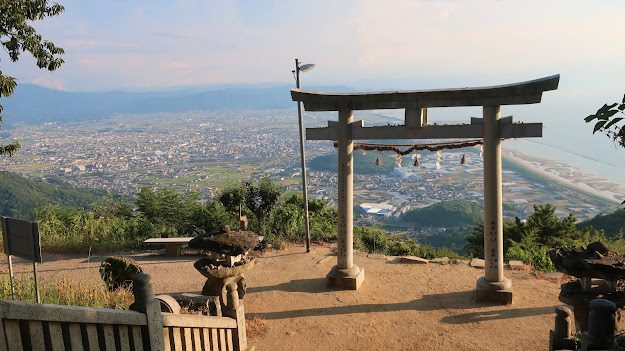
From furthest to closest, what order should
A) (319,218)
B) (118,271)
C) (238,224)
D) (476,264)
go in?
(319,218) < (238,224) < (476,264) < (118,271)

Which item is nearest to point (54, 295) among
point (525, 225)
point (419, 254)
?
point (419, 254)

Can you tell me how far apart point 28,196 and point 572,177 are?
135 ft

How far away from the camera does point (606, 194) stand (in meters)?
32.6

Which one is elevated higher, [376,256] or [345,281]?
[345,281]

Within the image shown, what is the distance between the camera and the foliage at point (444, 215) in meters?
24.1

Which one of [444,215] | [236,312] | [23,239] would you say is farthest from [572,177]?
[23,239]

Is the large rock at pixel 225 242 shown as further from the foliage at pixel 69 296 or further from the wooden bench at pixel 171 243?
the wooden bench at pixel 171 243

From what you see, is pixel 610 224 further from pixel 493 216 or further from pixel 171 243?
pixel 171 243

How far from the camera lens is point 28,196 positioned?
22.3 m

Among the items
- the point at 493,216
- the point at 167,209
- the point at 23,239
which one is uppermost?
the point at 23,239

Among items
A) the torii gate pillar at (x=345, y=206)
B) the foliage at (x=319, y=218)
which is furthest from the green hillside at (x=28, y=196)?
the torii gate pillar at (x=345, y=206)

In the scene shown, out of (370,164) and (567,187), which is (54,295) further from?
(567,187)

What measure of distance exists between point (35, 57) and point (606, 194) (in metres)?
37.3

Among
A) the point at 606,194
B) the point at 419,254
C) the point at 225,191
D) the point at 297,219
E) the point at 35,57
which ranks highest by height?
Result: the point at 35,57
